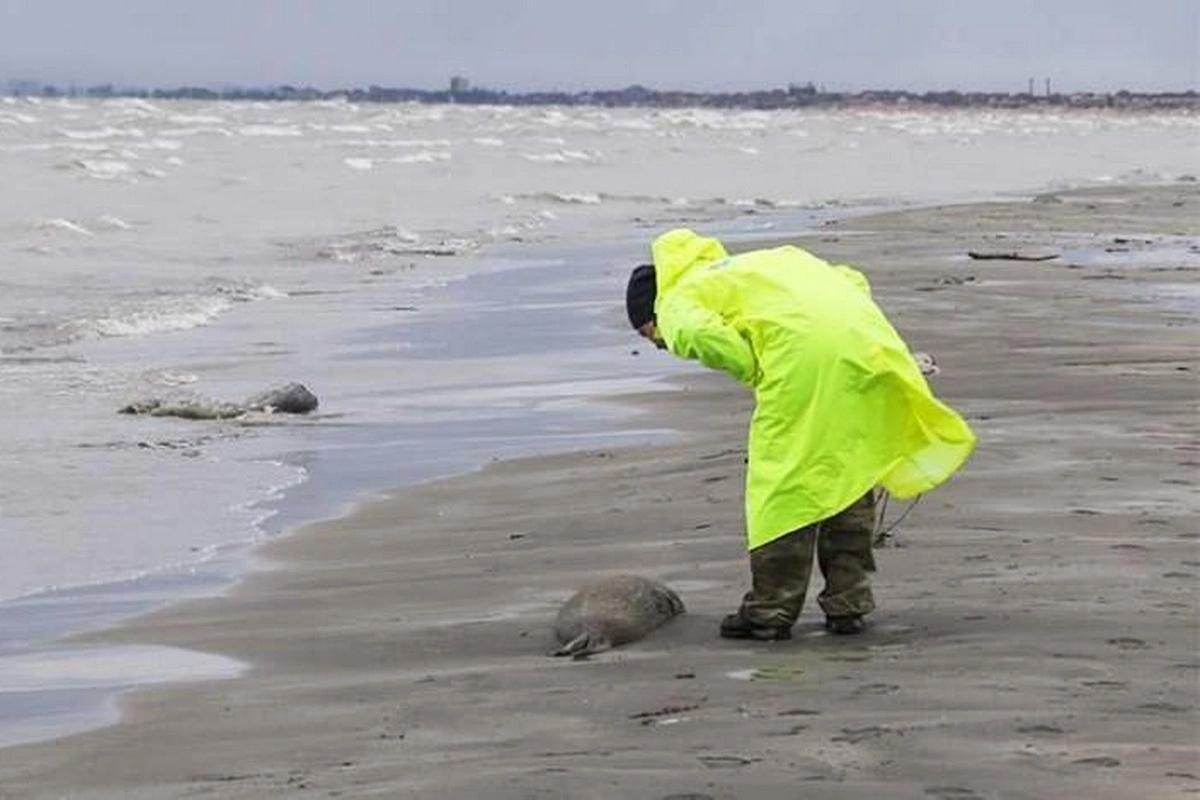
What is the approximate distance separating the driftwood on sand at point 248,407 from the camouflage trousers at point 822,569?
6.65 m

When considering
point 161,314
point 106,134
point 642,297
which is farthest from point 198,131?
point 642,297

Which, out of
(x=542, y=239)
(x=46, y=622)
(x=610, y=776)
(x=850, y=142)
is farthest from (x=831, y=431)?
(x=850, y=142)

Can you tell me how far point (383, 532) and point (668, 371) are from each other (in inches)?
209

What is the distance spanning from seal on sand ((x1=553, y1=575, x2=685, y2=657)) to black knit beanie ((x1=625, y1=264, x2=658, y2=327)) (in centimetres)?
75

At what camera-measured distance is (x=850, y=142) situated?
3364 inches

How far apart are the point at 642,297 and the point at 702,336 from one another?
313mm

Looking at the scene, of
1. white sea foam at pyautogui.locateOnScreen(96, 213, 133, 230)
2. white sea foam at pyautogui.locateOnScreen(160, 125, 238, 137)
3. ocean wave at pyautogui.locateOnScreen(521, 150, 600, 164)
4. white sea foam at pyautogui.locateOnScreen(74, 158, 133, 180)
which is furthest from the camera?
white sea foam at pyautogui.locateOnScreen(160, 125, 238, 137)

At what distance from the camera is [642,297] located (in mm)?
7141

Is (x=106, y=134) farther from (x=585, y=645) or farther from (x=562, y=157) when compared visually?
(x=585, y=645)

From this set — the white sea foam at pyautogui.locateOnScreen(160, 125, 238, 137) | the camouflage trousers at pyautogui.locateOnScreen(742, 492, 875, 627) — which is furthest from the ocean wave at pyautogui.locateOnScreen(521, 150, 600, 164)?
the camouflage trousers at pyautogui.locateOnScreen(742, 492, 875, 627)

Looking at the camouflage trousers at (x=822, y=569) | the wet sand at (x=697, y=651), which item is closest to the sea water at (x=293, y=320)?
the wet sand at (x=697, y=651)

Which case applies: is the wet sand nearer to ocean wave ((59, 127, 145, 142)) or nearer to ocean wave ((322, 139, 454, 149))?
ocean wave ((322, 139, 454, 149))

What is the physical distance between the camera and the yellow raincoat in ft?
23.0

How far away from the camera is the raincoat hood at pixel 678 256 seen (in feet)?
23.2
